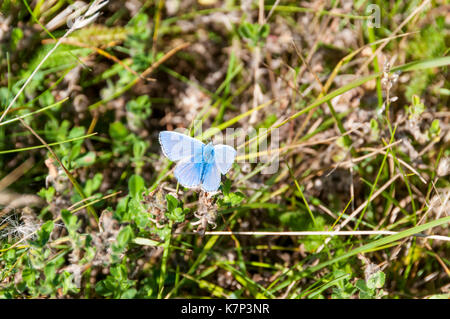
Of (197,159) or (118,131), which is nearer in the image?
(197,159)

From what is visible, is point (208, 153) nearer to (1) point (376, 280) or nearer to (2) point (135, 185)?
(2) point (135, 185)

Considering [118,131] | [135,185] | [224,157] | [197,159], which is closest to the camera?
[224,157]

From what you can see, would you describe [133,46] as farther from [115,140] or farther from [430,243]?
[430,243]

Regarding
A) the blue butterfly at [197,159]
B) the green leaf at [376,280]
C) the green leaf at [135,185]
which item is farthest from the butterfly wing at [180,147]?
the green leaf at [376,280]

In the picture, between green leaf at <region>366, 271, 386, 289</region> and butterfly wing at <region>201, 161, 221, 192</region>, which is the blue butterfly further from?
green leaf at <region>366, 271, 386, 289</region>

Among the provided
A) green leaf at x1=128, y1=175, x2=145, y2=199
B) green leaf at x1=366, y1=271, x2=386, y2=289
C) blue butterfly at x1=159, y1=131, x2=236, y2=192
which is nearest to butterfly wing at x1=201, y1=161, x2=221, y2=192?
blue butterfly at x1=159, y1=131, x2=236, y2=192

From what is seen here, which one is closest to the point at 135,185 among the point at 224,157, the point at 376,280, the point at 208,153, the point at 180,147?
the point at 180,147

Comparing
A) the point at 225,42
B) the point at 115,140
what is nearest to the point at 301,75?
the point at 225,42
